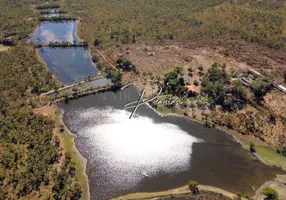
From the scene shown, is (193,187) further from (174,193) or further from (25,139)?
(25,139)

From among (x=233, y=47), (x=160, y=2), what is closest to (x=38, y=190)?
(x=233, y=47)

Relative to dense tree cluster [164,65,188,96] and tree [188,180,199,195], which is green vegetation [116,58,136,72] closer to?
dense tree cluster [164,65,188,96]

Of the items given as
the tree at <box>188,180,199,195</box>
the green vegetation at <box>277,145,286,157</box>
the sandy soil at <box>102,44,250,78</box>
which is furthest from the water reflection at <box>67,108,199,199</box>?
the sandy soil at <box>102,44,250,78</box>

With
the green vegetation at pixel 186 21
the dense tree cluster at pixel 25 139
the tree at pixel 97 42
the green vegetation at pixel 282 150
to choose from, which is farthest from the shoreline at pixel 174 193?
the tree at pixel 97 42

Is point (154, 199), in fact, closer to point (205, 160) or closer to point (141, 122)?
point (205, 160)

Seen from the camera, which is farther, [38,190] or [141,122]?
[141,122]
